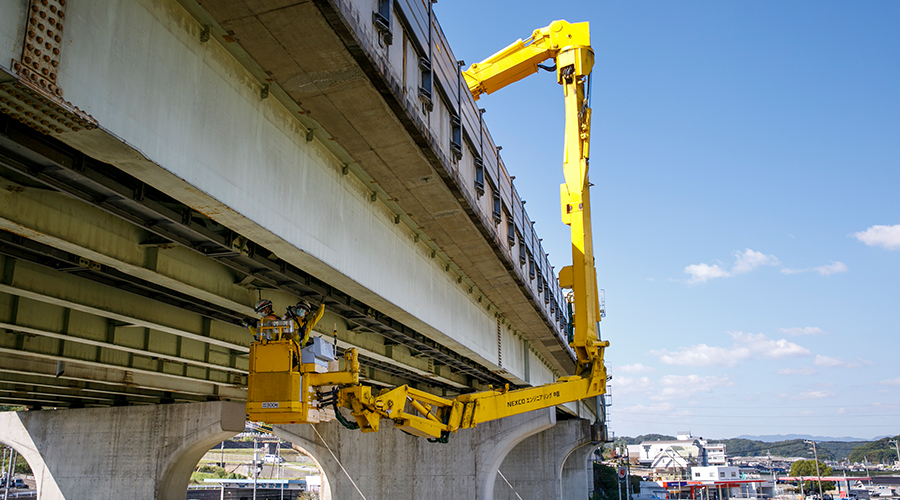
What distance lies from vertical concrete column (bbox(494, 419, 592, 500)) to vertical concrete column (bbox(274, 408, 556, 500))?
27.8 ft

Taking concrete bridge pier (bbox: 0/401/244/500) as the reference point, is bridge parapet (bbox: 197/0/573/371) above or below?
above

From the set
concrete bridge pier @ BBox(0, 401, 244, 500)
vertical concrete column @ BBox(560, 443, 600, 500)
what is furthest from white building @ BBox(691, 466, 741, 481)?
concrete bridge pier @ BBox(0, 401, 244, 500)

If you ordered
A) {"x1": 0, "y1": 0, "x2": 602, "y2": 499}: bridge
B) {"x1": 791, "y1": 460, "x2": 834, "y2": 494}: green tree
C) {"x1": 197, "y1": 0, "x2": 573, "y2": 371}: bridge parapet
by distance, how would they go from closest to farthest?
{"x1": 0, "y1": 0, "x2": 602, "y2": 499}: bridge, {"x1": 197, "y1": 0, "x2": 573, "y2": 371}: bridge parapet, {"x1": 791, "y1": 460, "x2": 834, "y2": 494}: green tree

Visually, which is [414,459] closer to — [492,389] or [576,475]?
[492,389]

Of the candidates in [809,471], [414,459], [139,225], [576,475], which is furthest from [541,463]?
[809,471]

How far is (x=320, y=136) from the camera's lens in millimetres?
9219

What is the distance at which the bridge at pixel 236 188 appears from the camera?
5.63 metres

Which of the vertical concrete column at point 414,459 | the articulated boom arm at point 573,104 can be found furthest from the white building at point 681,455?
the articulated boom arm at point 573,104

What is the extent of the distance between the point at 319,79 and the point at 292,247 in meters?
2.11

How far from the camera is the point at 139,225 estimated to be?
7.79 meters

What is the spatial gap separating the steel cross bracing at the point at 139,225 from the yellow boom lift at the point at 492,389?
132 centimetres

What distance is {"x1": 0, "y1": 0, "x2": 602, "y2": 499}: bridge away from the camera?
563 centimetres

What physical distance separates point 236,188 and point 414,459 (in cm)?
2434

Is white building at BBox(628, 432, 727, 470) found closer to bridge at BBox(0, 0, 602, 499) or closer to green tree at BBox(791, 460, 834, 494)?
green tree at BBox(791, 460, 834, 494)
